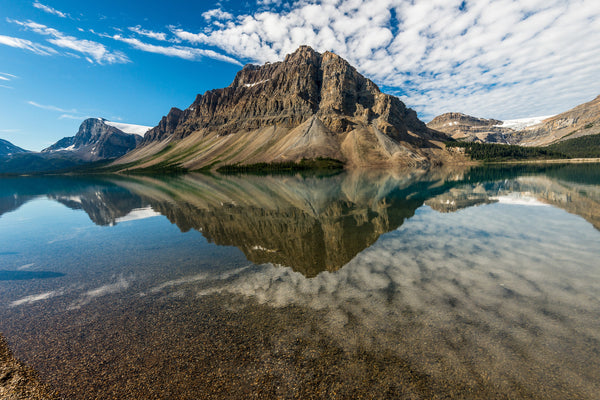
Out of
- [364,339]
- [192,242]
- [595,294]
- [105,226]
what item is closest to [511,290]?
[595,294]

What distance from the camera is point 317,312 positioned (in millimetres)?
10586

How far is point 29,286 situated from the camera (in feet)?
47.6

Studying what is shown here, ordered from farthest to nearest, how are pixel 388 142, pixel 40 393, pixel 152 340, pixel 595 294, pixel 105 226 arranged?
pixel 388 142 → pixel 105 226 → pixel 595 294 → pixel 152 340 → pixel 40 393

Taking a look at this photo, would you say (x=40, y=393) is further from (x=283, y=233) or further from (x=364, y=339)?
(x=283, y=233)

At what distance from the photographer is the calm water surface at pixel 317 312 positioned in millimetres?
7254

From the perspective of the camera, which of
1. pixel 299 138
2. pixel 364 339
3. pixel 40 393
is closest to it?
pixel 40 393

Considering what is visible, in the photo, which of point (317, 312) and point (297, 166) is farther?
point (297, 166)

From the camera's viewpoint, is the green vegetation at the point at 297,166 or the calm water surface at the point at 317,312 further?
the green vegetation at the point at 297,166

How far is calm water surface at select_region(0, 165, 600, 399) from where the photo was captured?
7.25 m

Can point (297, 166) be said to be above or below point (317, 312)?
above

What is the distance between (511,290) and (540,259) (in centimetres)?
582

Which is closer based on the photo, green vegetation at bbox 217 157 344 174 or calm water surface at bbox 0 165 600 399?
calm water surface at bbox 0 165 600 399

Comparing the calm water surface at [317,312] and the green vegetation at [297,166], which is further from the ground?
the green vegetation at [297,166]

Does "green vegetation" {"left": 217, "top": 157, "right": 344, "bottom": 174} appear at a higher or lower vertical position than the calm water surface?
higher
